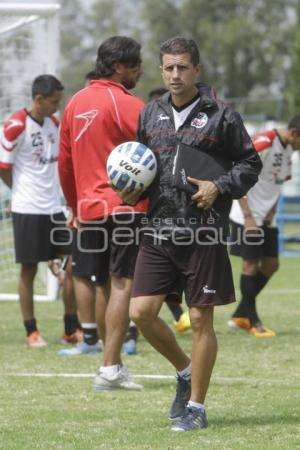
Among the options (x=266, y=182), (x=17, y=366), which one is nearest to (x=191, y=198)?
(x=17, y=366)

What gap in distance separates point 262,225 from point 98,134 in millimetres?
3232

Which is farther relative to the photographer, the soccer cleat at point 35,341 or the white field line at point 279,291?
the white field line at point 279,291

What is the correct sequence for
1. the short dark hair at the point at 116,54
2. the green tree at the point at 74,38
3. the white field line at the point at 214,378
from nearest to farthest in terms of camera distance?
1. the short dark hair at the point at 116,54
2. the white field line at the point at 214,378
3. the green tree at the point at 74,38

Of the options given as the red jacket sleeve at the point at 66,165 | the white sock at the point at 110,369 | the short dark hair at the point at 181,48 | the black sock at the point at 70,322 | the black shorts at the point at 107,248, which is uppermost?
the short dark hair at the point at 181,48

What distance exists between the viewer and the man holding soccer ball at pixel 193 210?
5980 millimetres

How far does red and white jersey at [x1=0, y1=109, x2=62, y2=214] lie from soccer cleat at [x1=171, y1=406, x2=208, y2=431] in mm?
4044

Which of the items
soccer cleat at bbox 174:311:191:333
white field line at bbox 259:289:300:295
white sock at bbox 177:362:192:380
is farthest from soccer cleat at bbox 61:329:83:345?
white field line at bbox 259:289:300:295

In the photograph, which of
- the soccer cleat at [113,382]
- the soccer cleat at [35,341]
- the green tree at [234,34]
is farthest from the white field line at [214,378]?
the green tree at [234,34]

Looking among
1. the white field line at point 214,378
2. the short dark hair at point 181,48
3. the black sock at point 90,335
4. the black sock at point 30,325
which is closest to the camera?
the short dark hair at point 181,48

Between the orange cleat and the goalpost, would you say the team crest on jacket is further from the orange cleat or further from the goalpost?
the goalpost

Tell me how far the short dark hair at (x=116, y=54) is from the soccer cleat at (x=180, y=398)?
240 cm

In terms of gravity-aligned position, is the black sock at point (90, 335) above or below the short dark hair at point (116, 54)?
below

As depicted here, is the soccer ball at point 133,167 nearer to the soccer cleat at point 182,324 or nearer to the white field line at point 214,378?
the white field line at point 214,378

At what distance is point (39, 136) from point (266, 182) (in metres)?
2.31
